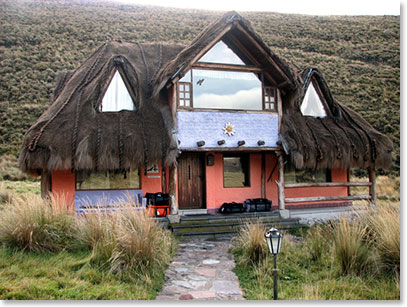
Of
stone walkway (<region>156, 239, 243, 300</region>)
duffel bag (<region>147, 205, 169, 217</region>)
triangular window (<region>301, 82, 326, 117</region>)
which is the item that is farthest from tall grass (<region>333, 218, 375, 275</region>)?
triangular window (<region>301, 82, 326, 117</region>)

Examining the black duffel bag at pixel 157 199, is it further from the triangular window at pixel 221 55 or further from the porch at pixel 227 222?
the triangular window at pixel 221 55

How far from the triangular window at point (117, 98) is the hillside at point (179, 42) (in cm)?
184

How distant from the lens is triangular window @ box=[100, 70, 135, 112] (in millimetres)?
10289

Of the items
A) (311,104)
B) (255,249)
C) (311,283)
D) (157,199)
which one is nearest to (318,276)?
(311,283)

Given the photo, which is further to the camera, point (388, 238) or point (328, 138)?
point (328, 138)

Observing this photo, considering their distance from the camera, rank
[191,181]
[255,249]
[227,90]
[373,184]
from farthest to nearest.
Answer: [373,184] < [191,181] < [227,90] < [255,249]

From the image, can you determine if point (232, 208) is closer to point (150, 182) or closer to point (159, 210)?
point (159, 210)

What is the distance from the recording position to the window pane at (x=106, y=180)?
10.5m

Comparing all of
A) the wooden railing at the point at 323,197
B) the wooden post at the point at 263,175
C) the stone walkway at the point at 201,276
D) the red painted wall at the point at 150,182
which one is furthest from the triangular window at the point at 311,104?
the stone walkway at the point at 201,276

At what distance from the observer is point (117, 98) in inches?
410

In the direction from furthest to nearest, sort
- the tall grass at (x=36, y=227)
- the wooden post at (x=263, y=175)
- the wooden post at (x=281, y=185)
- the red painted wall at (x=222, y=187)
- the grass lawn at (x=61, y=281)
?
1. the wooden post at (x=263, y=175)
2. the red painted wall at (x=222, y=187)
3. the wooden post at (x=281, y=185)
4. the tall grass at (x=36, y=227)
5. the grass lawn at (x=61, y=281)

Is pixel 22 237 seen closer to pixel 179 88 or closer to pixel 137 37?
pixel 179 88

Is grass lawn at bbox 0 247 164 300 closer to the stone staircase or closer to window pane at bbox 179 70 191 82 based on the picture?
the stone staircase

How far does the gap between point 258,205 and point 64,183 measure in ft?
18.7
